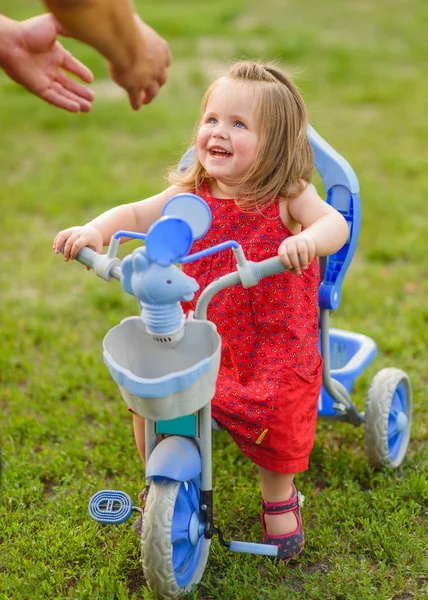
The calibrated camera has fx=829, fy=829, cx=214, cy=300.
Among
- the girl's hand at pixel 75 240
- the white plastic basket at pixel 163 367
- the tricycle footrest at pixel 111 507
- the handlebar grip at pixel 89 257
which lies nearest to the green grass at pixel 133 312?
the tricycle footrest at pixel 111 507

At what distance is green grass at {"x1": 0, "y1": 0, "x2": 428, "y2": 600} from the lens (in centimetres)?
247

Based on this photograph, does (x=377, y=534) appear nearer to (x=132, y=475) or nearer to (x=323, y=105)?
(x=132, y=475)

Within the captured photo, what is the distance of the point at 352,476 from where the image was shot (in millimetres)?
2895

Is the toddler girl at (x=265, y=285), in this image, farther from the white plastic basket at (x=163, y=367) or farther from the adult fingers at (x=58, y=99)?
the adult fingers at (x=58, y=99)

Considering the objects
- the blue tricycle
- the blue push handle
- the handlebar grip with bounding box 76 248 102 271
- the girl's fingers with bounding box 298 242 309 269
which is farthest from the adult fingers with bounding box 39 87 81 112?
the blue push handle

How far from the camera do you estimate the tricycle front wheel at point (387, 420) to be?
283 centimetres

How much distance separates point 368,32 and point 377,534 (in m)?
8.07

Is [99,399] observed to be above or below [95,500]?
below

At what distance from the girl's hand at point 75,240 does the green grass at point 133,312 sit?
32.1 inches

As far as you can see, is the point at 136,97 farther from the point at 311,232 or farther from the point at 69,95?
the point at 311,232

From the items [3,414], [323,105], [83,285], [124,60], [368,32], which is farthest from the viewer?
Answer: [368,32]

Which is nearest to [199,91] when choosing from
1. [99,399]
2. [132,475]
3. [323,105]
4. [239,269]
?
[323,105]

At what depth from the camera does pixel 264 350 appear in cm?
243

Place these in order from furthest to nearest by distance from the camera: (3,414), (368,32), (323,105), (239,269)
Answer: (368,32), (323,105), (3,414), (239,269)
